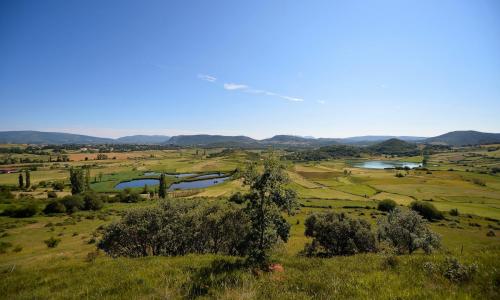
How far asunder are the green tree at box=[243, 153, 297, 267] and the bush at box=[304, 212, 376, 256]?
3025cm

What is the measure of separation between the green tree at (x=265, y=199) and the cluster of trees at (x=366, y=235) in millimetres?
30248

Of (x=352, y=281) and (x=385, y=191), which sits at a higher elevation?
(x=352, y=281)

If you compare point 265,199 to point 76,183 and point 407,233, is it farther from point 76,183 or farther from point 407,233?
point 76,183

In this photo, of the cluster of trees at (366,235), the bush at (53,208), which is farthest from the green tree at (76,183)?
the cluster of trees at (366,235)

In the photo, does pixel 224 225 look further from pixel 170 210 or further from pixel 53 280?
pixel 53 280

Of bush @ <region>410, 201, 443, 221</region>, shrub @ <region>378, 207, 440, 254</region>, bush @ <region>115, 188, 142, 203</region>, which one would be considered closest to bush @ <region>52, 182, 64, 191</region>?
bush @ <region>115, 188, 142, 203</region>

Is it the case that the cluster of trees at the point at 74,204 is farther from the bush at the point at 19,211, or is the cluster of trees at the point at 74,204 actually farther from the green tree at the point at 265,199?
the green tree at the point at 265,199

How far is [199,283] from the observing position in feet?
30.2

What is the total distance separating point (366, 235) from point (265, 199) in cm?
3393

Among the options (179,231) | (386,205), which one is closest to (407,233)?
(179,231)

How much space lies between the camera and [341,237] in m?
40.4

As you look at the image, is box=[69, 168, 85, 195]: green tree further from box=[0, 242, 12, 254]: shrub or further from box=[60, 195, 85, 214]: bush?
box=[0, 242, 12, 254]: shrub

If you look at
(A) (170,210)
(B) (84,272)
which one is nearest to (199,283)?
(B) (84,272)

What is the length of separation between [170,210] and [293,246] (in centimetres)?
2715
